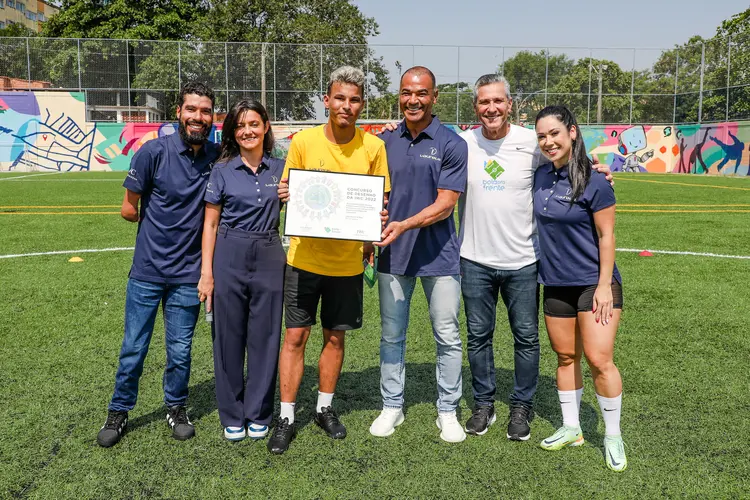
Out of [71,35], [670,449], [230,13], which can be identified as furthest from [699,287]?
[71,35]

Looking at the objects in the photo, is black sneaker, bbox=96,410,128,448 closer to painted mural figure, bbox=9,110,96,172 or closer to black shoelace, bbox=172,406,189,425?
black shoelace, bbox=172,406,189,425

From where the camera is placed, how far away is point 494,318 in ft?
13.6

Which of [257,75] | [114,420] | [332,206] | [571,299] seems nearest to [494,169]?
[571,299]

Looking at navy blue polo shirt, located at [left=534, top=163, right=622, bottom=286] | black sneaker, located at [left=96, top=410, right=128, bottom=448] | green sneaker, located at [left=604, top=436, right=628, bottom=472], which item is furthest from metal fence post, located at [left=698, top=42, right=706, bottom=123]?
black sneaker, located at [left=96, top=410, right=128, bottom=448]

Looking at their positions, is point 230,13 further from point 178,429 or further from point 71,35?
point 178,429

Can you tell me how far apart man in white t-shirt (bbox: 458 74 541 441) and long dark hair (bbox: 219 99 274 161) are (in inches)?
49.3

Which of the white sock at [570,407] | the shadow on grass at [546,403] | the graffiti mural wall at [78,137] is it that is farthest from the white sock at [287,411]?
the graffiti mural wall at [78,137]

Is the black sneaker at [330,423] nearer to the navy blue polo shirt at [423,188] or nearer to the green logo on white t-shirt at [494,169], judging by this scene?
the navy blue polo shirt at [423,188]

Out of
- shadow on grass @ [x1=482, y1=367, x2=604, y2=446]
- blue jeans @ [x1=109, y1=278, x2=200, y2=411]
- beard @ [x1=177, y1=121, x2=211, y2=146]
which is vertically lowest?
shadow on grass @ [x1=482, y1=367, x2=604, y2=446]

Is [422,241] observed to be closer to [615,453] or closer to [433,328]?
[433,328]

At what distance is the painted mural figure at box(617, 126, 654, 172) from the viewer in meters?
37.8

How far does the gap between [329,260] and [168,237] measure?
3.15 feet

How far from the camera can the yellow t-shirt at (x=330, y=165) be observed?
384 cm

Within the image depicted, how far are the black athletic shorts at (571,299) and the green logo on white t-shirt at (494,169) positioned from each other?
733 millimetres
